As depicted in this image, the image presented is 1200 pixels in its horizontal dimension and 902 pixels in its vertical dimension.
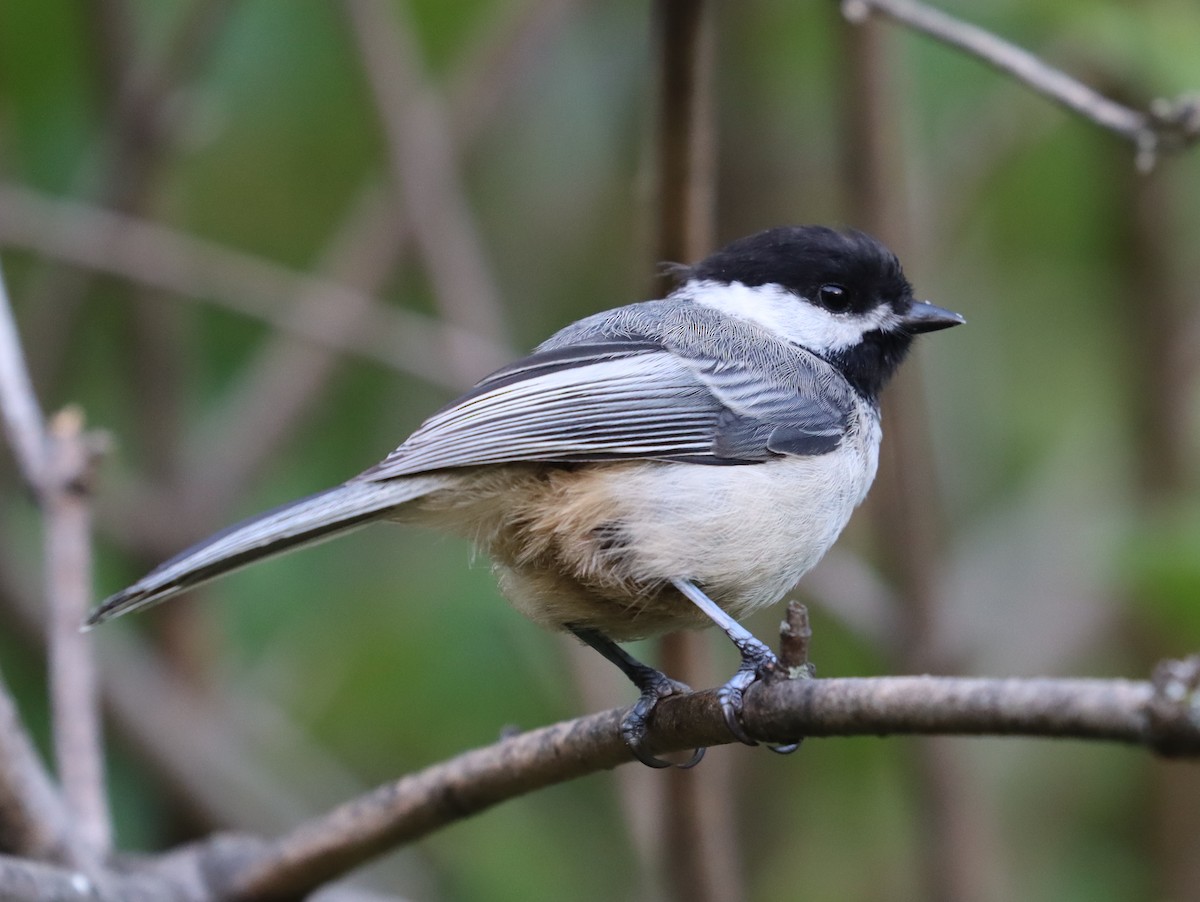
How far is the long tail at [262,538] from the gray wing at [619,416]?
0.06m

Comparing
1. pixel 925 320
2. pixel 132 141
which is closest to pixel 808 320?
pixel 925 320

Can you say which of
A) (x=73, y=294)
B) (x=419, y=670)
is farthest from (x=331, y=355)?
(x=419, y=670)

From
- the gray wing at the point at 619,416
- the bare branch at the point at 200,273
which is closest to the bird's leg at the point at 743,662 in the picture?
the gray wing at the point at 619,416

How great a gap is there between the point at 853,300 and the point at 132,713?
200 centimetres

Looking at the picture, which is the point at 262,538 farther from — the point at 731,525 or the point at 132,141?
the point at 132,141

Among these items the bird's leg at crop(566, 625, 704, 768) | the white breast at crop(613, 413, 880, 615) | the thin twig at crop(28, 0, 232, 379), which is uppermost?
the thin twig at crop(28, 0, 232, 379)

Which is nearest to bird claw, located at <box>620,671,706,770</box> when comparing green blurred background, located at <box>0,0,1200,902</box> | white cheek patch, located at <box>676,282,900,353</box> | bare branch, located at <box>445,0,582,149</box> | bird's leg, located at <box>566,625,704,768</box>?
bird's leg, located at <box>566,625,704,768</box>

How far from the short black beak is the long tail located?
1002 mm

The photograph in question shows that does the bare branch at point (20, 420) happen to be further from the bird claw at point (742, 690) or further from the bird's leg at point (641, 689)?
the bird claw at point (742, 690)

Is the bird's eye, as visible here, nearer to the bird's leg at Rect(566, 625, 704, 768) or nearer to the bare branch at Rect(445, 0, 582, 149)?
the bird's leg at Rect(566, 625, 704, 768)

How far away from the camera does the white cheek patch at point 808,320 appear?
101 inches

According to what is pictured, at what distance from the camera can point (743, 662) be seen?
1.96 metres

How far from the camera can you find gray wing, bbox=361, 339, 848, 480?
7.03 feet

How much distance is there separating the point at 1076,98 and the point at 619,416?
818 millimetres
